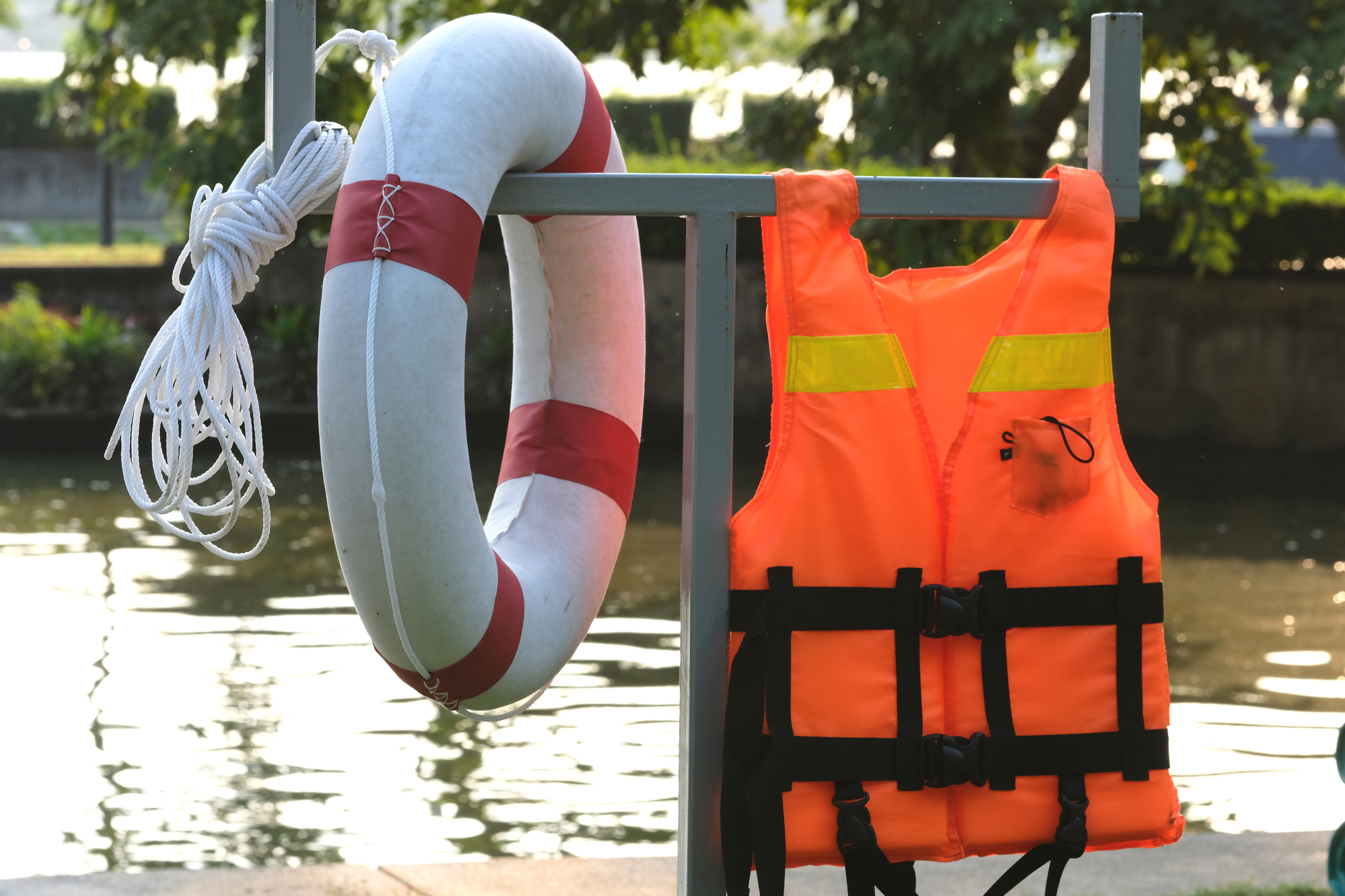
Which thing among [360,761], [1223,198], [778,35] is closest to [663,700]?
[360,761]

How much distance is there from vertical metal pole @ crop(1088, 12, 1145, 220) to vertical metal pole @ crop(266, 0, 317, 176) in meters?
1.17

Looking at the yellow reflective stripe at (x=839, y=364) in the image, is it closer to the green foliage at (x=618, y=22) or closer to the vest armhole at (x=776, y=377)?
the vest armhole at (x=776, y=377)

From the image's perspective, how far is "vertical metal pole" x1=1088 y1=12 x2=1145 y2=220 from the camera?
2312mm

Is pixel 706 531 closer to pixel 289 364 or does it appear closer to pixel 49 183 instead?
pixel 289 364

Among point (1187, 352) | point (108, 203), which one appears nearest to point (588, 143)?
point (1187, 352)

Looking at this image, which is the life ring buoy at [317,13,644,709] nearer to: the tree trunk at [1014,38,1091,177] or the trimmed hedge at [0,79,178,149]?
the tree trunk at [1014,38,1091,177]

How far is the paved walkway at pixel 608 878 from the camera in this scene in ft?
10.1

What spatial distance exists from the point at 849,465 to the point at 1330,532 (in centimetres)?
654

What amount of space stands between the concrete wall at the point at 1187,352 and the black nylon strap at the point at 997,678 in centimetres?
807

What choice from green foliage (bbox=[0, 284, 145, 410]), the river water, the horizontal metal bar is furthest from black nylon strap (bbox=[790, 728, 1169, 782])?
green foliage (bbox=[0, 284, 145, 410])

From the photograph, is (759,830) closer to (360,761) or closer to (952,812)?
(952,812)

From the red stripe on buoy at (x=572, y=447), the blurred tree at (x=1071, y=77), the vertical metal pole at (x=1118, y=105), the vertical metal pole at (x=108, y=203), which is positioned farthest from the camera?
the vertical metal pole at (x=108, y=203)

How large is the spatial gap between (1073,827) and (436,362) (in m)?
1.14

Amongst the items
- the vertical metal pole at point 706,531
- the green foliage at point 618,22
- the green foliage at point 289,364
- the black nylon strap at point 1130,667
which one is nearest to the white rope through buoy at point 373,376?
the vertical metal pole at point 706,531
